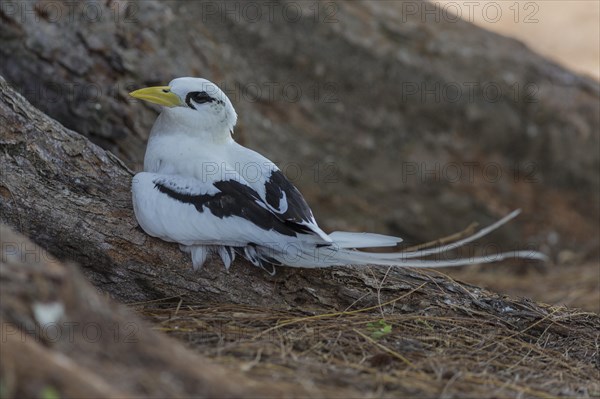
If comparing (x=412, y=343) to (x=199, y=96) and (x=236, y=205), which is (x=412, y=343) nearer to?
(x=236, y=205)

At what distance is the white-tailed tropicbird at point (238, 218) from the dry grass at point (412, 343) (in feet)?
0.96

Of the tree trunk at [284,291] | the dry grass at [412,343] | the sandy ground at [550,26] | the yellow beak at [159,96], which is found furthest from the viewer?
the sandy ground at [550,26]

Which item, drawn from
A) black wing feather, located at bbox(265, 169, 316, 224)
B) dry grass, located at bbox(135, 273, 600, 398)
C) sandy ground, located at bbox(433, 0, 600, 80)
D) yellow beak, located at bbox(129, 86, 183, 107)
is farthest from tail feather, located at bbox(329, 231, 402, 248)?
sandy ground, located at bbox(433, 0, 600, 80)

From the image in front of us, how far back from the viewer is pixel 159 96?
15.7ft

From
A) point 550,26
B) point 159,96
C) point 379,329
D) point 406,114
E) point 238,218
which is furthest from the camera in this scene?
point 550,26

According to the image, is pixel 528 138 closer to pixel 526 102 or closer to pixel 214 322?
pixel 526 102

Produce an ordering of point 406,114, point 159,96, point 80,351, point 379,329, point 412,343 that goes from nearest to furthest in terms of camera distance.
Result: point 80,351 → point 412,343 → point 379,329 → point 159,96 → point 406,114

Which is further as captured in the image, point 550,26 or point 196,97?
point 550,26

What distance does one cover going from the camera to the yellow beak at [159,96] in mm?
4766

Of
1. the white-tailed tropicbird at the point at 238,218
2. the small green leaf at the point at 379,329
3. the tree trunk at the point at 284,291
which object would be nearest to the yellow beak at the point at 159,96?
the white-tailed tropicbird at the point at 238,218

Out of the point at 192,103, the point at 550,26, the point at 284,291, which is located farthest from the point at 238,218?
the point at 550,26

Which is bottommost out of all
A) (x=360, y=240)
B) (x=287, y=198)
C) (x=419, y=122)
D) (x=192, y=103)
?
(x=419, y=122)

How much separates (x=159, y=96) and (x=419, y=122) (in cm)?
363

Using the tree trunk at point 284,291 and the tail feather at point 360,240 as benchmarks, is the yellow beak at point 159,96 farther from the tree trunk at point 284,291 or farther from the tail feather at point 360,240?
the tail feather at point 360,240
